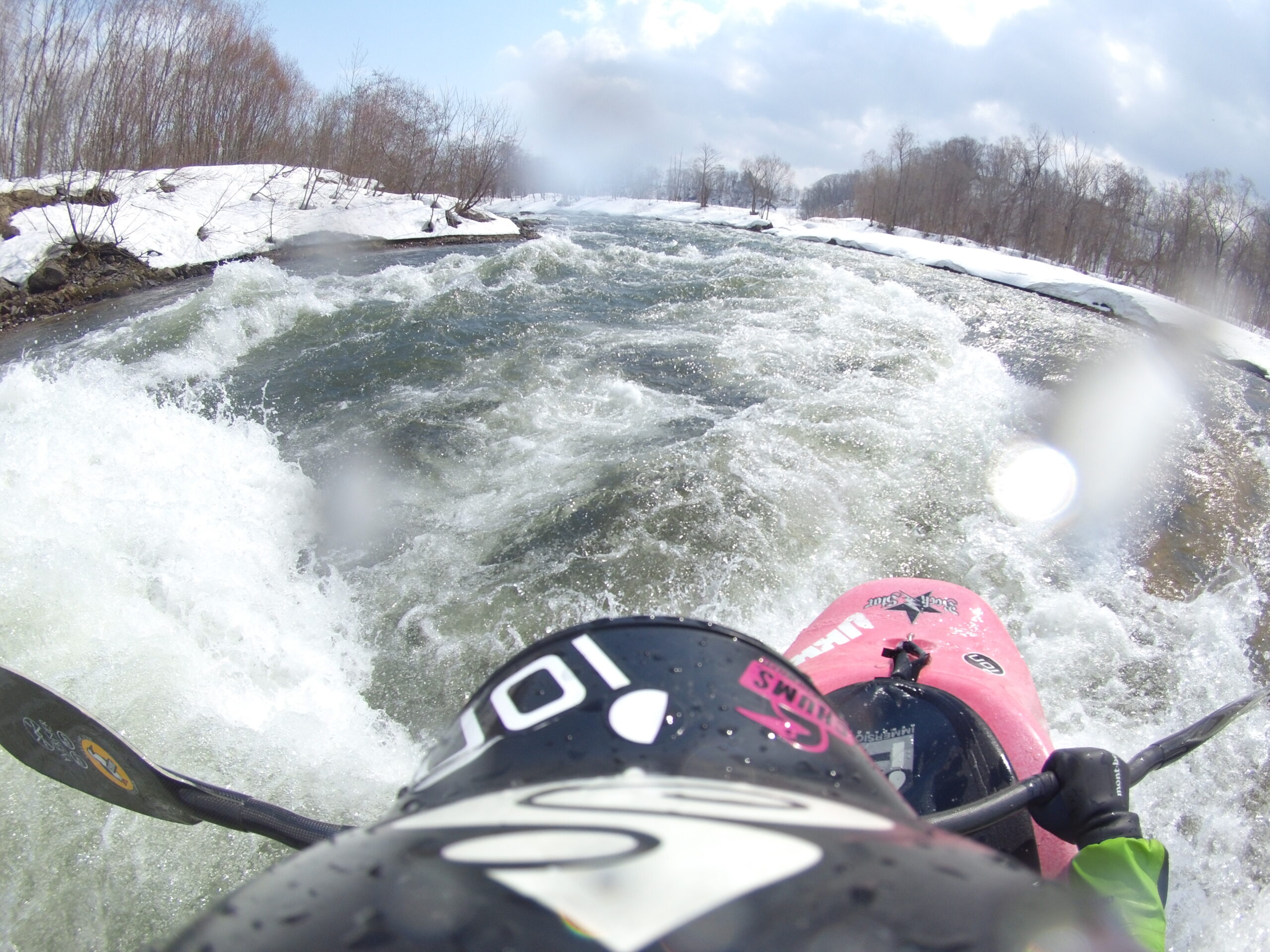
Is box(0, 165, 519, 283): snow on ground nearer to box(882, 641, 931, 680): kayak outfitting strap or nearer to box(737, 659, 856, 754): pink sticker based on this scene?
box(882, 641, 931, 680): kayak outfitting strap

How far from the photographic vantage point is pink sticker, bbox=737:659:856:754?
73 centimetres

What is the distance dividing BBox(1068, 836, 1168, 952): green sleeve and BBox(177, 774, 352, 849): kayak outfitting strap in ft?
4.06

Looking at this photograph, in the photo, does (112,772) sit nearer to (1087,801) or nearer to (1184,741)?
(1087,801)

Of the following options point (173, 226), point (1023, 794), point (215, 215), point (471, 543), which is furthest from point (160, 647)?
point (215, 215)

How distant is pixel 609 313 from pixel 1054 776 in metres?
7.46

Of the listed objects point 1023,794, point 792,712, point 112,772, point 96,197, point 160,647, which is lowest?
point 160,647

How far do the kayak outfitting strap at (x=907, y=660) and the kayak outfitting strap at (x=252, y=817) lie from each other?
1427 mm

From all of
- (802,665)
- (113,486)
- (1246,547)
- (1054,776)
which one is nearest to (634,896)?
(1054,776)

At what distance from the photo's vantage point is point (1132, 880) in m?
1.14

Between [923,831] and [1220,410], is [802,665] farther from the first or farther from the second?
[1220,410]

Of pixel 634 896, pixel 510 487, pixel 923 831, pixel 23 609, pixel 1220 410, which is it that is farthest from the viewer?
pixel 1220 410

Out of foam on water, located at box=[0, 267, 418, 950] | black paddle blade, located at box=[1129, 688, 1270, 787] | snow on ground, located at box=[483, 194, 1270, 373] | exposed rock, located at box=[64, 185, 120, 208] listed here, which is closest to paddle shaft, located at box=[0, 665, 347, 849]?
foam on water, located at box=[0, 267, 418, 950]

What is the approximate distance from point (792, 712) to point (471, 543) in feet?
10.5

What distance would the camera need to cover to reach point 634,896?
1.44 feet
